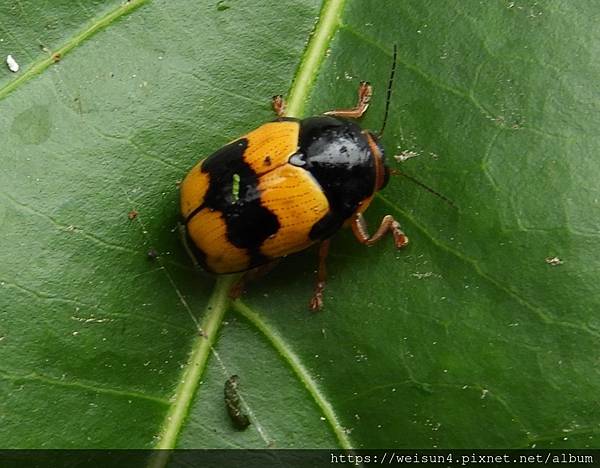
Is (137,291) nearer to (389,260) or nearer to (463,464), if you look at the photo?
(389,260)

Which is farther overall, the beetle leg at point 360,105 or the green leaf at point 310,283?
the beetle leg at point 360,105

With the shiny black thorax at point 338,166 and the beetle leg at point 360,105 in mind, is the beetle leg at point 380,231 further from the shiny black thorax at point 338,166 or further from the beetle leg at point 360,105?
the beetle leg at point 360,105

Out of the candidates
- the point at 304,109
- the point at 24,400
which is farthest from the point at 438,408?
the point at 24,400

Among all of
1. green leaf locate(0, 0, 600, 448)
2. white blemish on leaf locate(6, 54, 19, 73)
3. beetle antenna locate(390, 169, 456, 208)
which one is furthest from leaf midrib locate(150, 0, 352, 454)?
white blemish on leaf locate(6, 54, 19, 73)

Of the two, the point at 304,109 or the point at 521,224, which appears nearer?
the point at 521,224

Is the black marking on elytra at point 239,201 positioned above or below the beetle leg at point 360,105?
below

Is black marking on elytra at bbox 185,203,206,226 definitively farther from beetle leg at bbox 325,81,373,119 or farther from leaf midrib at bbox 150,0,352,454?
beetle leg at bbox 325,81,373,119

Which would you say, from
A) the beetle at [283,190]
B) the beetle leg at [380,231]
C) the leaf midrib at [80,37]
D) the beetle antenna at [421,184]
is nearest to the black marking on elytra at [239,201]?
the beetle at [283,190]
